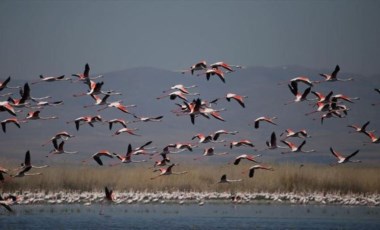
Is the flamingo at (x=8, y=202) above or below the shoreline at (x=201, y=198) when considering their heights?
below

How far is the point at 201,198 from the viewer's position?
4512 cm

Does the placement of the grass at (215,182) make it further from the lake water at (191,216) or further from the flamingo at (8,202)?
the flamingo at (8,202)

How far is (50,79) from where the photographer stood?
33.3 meters

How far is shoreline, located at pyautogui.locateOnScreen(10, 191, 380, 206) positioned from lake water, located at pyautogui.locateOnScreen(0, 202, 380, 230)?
35cm

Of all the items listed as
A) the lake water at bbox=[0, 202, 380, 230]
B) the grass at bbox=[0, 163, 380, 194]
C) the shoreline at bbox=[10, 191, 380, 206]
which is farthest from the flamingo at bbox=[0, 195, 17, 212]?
the grass at bbox=[0, 163, 380, 194]

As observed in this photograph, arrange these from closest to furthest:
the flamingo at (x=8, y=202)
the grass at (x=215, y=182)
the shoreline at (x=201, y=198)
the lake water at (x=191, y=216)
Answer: the flamingo at (x=8, y=202) → the lake water at (x=191, y=216) → the shoreline at (x=201, y=198) → the grass at (x=215, y=182)

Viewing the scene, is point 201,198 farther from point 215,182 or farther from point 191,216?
point 215,182

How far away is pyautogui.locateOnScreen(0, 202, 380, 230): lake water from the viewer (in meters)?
35.7

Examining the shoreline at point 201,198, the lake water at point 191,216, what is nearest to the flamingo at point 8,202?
the lake water at point 191,216

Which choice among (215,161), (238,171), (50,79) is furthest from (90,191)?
(215,161)

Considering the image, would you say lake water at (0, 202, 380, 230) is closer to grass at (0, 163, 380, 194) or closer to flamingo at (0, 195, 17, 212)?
flamingo at (0, 195, 17, 212)

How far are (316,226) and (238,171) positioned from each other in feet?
64.1

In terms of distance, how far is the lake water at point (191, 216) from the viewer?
35.7 m

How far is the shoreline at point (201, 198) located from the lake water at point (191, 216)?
A: 1.13 feet
